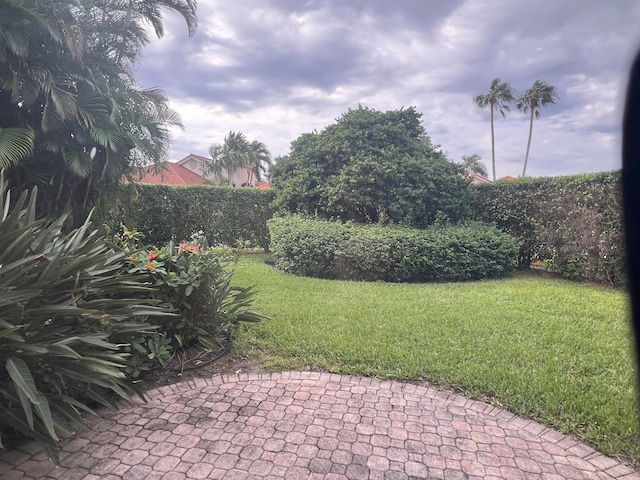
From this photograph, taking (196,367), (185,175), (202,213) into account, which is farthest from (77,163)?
(185,175)

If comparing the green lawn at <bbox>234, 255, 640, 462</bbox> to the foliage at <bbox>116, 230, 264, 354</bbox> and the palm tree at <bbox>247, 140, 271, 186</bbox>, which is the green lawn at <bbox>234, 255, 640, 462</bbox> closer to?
the foliage at <bbox>116, 230, 264, 354</bbox>

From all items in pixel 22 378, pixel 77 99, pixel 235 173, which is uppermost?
pixel 235 173

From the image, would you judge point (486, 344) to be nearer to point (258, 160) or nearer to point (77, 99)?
point (77, 99)

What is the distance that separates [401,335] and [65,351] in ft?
9.89

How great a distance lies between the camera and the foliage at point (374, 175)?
28.3 ft

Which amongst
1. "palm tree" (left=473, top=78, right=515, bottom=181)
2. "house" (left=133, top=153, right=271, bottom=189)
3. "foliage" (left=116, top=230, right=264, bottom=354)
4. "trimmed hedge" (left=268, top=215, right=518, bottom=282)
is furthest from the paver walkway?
"palm tree" (left=473, top=78, right=515, bottom=181)

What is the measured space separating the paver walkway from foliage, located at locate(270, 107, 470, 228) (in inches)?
248

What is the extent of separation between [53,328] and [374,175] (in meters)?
7.42

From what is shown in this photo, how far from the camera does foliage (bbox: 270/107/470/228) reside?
863 centimetres

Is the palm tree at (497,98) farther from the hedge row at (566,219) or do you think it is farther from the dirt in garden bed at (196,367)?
the dirt in garden bed at (196,367)

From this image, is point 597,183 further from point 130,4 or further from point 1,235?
point 130,4

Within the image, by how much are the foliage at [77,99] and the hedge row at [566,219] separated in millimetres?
7751

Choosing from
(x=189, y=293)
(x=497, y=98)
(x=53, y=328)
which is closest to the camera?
(x=53, y=328)

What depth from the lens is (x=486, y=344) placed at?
3.62 m
